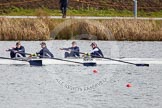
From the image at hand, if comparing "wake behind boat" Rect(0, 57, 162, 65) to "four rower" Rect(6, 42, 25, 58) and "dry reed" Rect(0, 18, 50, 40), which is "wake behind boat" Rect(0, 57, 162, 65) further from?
"dry reed" Rect(0, 18, 50, 40)

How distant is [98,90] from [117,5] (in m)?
31.9

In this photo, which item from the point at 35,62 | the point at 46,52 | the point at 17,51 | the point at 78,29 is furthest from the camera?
the point at 78,29

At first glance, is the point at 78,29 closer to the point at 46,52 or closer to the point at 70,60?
the point at 70,60

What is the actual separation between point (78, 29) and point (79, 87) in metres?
17.5

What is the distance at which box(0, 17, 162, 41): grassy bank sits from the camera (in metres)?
50.5

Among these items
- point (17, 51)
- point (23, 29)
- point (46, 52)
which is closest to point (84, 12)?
point (23, 29)

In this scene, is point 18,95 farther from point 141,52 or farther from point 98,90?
point 141,52

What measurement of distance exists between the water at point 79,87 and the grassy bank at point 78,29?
5.73m

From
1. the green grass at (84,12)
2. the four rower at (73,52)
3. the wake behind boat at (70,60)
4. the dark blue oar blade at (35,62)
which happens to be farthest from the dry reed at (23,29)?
the dark blue oar blade at (35,62)

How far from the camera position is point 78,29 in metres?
51.9

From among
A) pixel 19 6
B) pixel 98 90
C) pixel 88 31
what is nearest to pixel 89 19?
pixel 88 31

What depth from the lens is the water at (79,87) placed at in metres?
30.9

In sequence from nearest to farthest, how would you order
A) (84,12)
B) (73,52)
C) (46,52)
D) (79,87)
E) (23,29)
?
(79,87) → (46,52) → (73,52) → (23,29) → (84,12)

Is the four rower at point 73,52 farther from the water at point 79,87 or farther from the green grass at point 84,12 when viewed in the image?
the green grass at point 84,12
